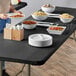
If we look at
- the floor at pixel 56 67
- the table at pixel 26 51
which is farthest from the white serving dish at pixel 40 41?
the floor at pixel 56 67

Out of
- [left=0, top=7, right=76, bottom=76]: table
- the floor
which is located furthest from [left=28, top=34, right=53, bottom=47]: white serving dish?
the floor

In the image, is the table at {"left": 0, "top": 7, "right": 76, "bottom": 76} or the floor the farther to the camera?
the floor

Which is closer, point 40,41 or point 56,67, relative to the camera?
point 40,41

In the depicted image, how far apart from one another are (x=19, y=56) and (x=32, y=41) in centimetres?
21

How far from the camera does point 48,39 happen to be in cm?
175

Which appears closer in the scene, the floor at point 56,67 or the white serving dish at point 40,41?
the white serving dish at point 40,41

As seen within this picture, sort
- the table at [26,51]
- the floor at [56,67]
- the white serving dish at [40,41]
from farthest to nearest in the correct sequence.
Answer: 1. the floor at [56,67]
2. the white serving dish at [40,41]
3. the table at [26,51]

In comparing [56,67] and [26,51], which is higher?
[26,51]

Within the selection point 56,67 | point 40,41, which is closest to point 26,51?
point 40,41

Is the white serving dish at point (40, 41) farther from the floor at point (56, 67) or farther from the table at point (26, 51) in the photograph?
the floor at point (56, 67)

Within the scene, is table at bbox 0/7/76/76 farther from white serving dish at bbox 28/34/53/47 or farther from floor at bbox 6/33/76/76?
floor at bbox 6/33/76/76

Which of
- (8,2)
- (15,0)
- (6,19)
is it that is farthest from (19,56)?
(15,0)

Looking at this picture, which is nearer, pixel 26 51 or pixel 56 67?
pixel 26 51

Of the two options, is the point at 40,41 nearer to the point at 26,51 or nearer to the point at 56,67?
the point at 26,51
